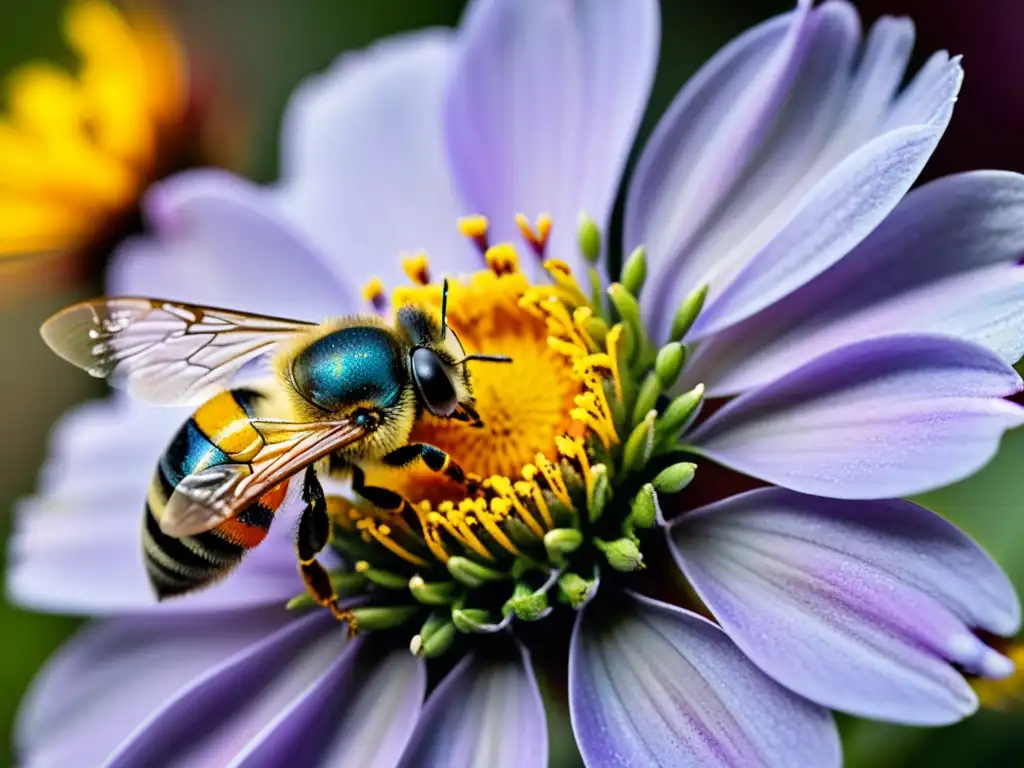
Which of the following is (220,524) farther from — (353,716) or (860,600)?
(860,600)

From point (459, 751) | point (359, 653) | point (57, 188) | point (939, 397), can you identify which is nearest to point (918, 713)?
point (939, 397)

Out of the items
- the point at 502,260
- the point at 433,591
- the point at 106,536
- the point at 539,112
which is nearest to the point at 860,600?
the point at 433,591

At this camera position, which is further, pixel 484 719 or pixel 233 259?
pixel 233 259

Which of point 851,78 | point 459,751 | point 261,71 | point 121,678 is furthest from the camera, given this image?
point 261,71

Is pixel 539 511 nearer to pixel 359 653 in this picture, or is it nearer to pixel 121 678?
→ pixel 359 653

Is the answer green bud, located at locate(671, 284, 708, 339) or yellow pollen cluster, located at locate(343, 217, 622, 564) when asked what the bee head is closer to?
yellow pollen cluster, located at locate(343, 217, 622, 564)

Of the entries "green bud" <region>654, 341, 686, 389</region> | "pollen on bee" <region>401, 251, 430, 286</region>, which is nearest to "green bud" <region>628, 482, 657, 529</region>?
"green bud" <region>654, 341, 686, 389</region>
